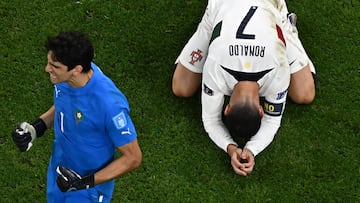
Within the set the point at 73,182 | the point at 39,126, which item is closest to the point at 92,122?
the point at 73,182

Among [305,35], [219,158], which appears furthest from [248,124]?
[305,35]

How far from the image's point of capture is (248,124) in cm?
504

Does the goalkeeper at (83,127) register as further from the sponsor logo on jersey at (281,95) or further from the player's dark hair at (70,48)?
the sponsor logo on jersey at (281,95)

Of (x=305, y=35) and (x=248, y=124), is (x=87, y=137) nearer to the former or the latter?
(x=248, y=124)

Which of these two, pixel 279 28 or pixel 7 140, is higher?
pixel 279 28

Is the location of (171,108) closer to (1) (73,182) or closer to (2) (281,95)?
(2) (281,95)

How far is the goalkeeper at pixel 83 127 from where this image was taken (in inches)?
154

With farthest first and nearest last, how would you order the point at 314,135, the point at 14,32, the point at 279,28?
the point at 14,32
the point at 314,135
the point at 279,28

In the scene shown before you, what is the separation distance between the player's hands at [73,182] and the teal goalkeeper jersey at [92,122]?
0.14 m

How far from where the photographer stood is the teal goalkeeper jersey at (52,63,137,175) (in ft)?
13.2

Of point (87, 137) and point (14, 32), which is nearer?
point (87, 137)

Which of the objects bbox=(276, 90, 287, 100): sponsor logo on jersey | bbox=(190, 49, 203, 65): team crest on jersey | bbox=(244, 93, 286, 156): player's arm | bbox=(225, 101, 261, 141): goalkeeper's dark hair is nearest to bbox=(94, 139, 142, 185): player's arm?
bbox=(225, 101, 261, 141): goalkeeper's dark hair

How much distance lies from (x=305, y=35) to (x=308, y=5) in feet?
1.09

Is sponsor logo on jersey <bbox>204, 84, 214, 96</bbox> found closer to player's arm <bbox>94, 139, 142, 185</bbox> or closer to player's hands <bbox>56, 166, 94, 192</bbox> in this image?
player's arm <bbox>94, 139, 142, 185</bbox>
